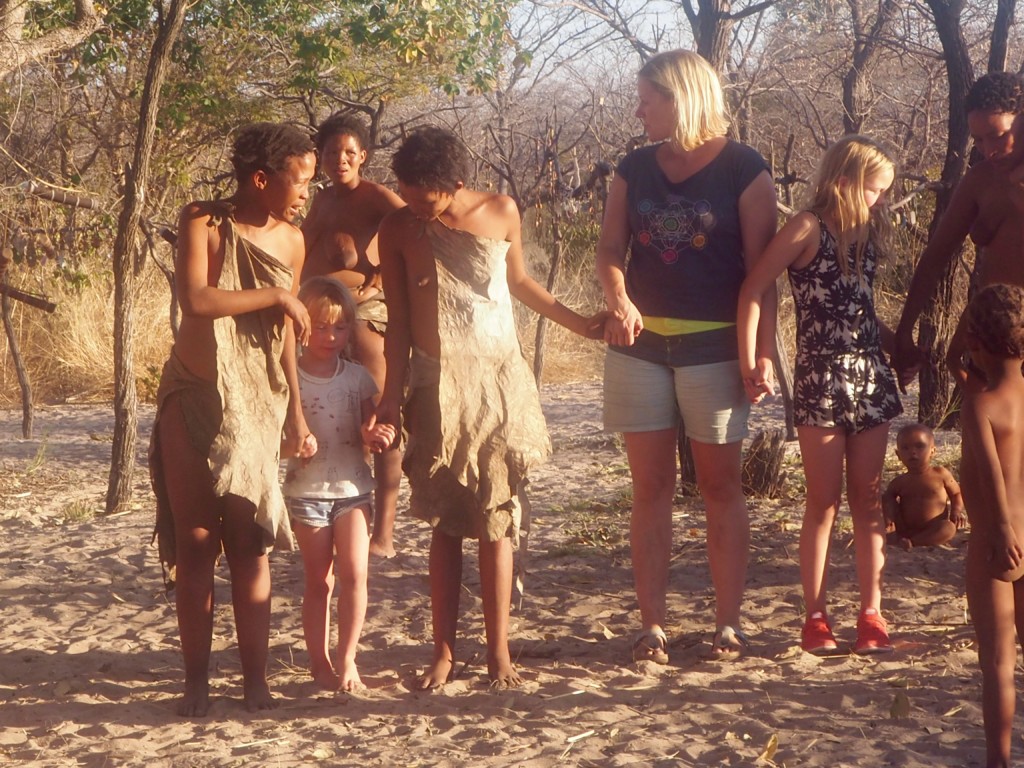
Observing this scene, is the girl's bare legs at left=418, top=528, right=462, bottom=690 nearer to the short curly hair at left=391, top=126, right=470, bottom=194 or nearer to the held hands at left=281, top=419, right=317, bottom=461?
the held hands at left=281, top=419, right=317, bottom=461

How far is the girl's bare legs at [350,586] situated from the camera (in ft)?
12.1

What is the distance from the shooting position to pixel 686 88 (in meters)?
3.71

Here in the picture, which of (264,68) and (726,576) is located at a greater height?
(264,68)

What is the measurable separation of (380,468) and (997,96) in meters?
2.60

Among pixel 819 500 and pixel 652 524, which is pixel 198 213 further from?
pixel 819 500

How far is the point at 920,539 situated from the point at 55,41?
15.7ft

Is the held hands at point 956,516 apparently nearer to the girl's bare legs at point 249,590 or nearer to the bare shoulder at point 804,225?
the bare shoulder at point 804,225

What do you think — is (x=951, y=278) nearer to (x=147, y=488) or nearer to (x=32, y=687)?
(x=147, y=488)

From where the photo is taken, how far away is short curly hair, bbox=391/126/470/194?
351 centimetres

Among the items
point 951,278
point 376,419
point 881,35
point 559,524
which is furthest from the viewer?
point 881,35

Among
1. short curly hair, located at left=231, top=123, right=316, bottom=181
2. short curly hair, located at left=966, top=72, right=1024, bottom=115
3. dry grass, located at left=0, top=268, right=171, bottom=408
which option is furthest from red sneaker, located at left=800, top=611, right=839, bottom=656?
dry grass, located at left=0, top=268, right=171, bottom=408

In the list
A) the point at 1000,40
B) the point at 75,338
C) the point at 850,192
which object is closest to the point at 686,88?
the point at 850,192

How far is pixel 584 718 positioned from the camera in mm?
3404

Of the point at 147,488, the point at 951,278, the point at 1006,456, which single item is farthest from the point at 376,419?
the point at 951,278
